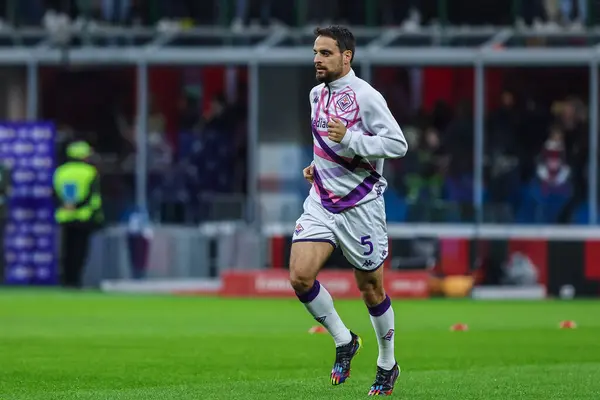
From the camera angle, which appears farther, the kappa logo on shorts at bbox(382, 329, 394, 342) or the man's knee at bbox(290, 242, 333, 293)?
the kappa logo on shorts at bbox(382, 329, 394, 342)

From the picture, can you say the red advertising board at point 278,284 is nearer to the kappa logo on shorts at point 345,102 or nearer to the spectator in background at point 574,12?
the spectator in background at point 574,12

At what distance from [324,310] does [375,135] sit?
1.15m

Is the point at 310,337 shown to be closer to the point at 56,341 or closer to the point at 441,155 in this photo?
the point at 56,341

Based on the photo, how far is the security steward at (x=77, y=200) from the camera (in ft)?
80.7

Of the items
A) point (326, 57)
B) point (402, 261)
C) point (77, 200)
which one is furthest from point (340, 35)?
point (77, 200)

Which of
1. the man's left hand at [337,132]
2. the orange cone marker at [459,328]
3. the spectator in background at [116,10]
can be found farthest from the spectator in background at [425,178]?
the man's left hand at [337,132]

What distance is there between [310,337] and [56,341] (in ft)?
8.12

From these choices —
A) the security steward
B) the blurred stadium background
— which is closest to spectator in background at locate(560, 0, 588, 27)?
the blurred stadium background

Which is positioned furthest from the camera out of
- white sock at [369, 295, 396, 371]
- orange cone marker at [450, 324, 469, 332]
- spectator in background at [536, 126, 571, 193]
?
spectator in background at [536, 126, 571, 193]

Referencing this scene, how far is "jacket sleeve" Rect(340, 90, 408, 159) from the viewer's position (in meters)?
10.0

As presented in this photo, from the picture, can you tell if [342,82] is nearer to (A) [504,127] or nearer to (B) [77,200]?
(B) [77,200]

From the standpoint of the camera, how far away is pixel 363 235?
10266mm

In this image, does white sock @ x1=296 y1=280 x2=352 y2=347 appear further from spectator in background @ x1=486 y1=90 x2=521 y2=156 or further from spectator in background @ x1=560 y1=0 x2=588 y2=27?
spectator in background @ x1=560 y1=0 x2=588 y2=27

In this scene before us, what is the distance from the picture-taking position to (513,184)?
25.7m
